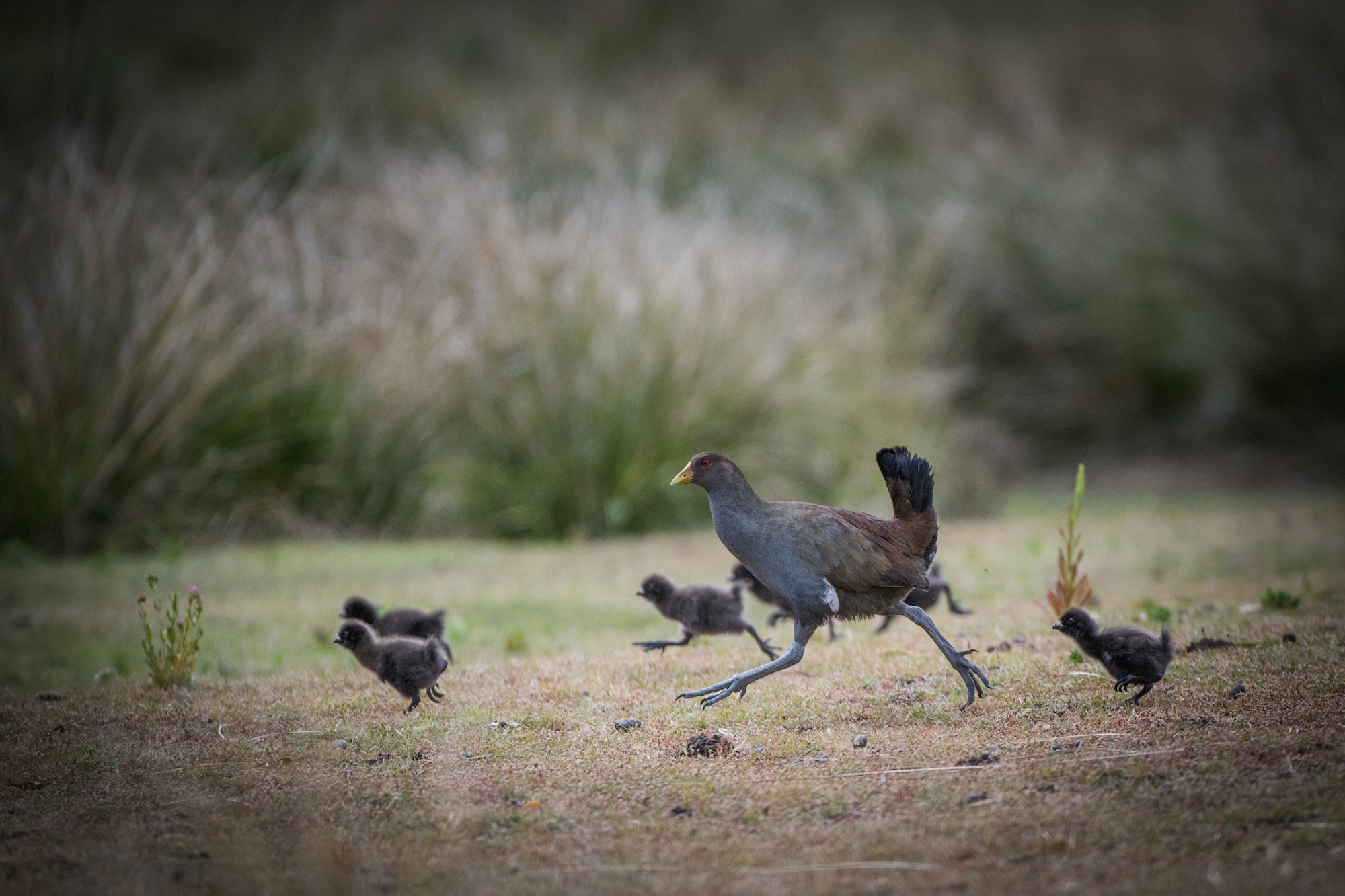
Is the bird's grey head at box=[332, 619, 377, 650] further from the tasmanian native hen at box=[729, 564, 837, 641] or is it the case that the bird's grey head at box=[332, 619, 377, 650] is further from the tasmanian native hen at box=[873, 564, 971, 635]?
the tasmanian native hen at box=[873, 564, 971, 635]

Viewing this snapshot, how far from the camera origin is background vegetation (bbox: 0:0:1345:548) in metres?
8.48

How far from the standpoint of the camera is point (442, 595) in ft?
22.6

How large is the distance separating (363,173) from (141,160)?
3570 mm

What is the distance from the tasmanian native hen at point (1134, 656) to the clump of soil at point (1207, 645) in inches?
18.6

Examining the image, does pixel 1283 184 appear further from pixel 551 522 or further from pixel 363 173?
pixel 363 173

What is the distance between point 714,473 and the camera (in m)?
4.00

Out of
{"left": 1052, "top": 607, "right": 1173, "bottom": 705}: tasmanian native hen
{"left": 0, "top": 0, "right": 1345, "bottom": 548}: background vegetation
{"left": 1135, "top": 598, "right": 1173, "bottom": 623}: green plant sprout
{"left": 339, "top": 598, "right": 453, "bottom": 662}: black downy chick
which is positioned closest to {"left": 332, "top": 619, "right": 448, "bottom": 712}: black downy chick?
{"left": 339, "top": 598, "right": 453, "bottom": 662}: black downy chick

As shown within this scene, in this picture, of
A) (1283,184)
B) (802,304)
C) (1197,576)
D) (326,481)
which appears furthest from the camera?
(1283,184)

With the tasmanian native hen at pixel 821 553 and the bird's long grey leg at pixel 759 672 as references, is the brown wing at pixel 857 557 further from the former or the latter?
the bird's long grey leg at pixel 759 672

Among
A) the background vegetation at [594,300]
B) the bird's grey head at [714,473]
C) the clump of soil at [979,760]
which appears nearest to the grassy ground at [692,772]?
the clump of soil at [979,760]

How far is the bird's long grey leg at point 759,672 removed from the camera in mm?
3699

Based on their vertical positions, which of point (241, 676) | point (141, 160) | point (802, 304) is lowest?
point (241, 676)

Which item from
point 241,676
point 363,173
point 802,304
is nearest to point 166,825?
point 241,676

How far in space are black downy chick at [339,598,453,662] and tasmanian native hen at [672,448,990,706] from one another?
1600mm
